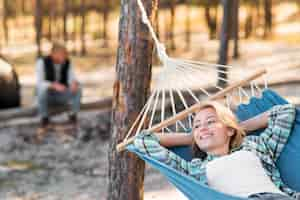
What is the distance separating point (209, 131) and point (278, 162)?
0.35 m

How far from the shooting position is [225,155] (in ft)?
7.44

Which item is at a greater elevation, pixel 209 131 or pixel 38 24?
pixel 38 24

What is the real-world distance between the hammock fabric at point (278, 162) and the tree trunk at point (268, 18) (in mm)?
6204

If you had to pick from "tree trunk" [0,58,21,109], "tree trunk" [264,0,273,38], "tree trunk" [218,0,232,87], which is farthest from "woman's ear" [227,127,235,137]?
"tree trunk" [264,0,273,38]

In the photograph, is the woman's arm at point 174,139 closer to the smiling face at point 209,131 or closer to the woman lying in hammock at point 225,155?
the woman lying in hammock at point 225,155

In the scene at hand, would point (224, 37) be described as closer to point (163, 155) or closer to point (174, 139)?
point (174, 139)

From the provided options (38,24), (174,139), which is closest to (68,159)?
(174,139)

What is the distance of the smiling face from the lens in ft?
7.36

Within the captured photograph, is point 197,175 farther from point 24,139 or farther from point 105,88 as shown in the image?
point 105,88

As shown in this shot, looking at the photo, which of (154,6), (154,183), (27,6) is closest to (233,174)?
(154,6)

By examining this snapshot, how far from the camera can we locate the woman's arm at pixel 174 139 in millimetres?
2354

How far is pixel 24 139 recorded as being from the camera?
443 cm

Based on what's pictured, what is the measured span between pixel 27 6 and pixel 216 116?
8687 millimetres

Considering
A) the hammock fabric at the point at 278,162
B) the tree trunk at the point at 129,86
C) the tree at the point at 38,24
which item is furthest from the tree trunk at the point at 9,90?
the hammock fabric at the point at 278,162
